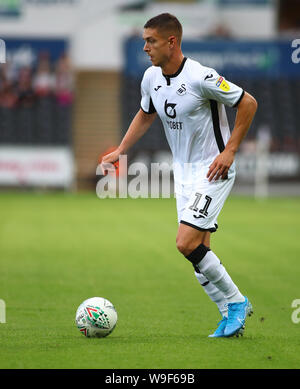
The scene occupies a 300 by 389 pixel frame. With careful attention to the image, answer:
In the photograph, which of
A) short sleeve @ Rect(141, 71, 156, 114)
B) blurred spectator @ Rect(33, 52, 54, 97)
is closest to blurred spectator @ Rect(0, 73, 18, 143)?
blurred spectator @ Rect(33, 52, 54, 97)

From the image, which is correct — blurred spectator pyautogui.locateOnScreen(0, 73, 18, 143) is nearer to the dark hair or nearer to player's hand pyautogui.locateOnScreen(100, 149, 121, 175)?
player's hand pyautogui.locateOnScreen(100, 149, 121, 175)

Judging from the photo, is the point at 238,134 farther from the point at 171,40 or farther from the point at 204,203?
the point at 171,40

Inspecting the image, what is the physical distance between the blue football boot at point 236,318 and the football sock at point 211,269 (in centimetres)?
6

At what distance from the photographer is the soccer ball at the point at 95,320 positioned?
19.9 feet

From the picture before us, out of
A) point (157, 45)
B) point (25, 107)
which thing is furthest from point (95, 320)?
point (25, 107)

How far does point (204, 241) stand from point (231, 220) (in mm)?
11514

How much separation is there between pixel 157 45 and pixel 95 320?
6.82 ft

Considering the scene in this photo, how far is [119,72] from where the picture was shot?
91.2 feet

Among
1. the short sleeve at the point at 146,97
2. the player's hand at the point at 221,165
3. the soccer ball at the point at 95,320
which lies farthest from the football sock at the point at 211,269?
the short sleeve at the point at 146,97

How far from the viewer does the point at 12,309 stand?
24.3ft

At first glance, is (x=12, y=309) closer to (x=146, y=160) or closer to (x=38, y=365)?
(x=38, y=365)

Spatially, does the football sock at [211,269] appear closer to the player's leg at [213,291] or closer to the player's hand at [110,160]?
the player's leg at [213,291]
